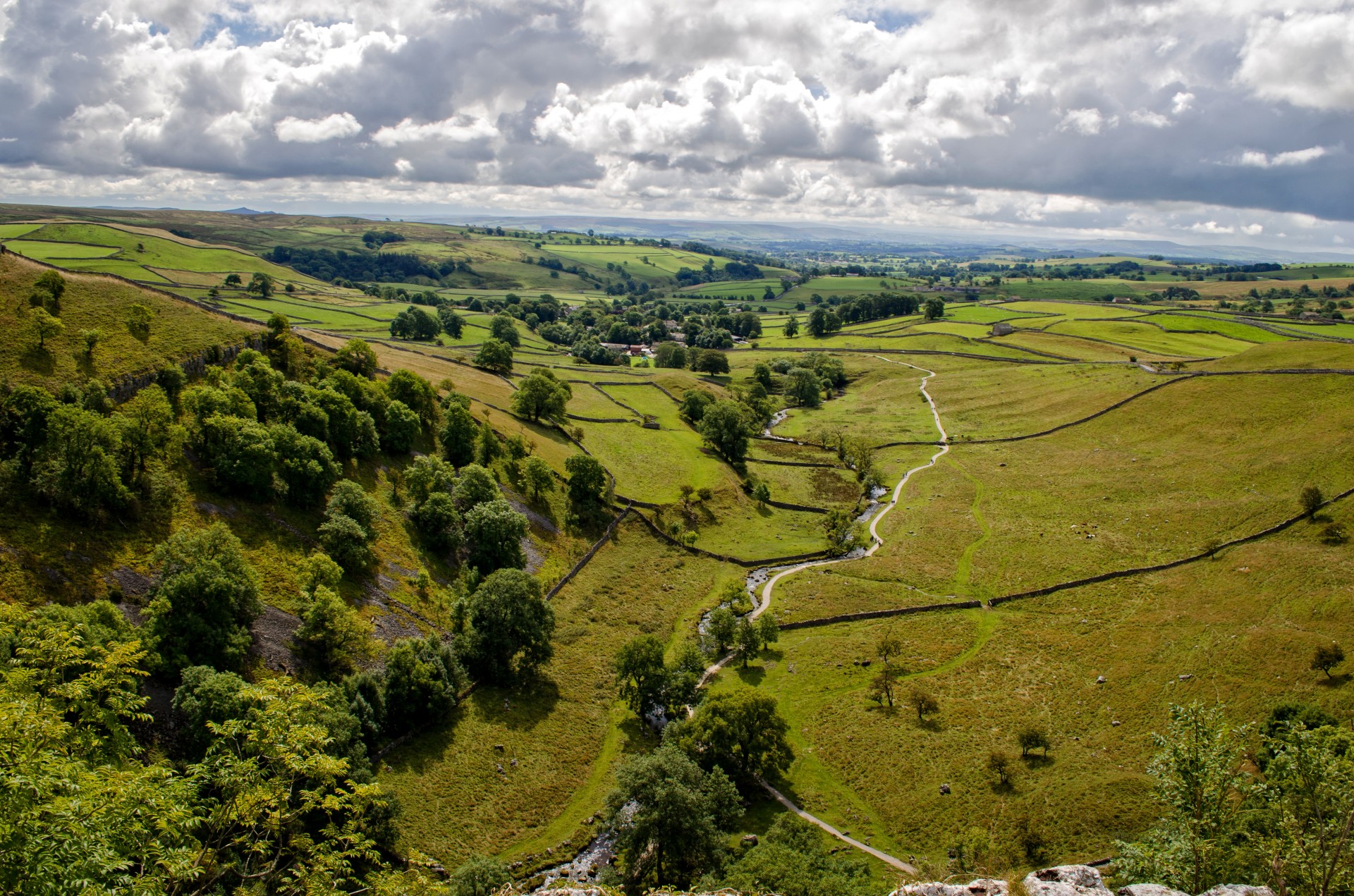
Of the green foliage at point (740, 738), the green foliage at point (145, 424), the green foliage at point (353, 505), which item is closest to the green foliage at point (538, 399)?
the green foliage at point (353, 505)

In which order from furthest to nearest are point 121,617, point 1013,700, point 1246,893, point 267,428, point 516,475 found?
point 516,475, point 267,428, point 1013,700, point 121,617, point 1246,893

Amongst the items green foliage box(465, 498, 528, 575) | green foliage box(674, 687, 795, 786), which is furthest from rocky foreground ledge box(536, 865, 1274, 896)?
green foliage box(465, 498, 528, 575)

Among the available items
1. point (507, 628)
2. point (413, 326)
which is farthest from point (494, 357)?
point (507, 628)

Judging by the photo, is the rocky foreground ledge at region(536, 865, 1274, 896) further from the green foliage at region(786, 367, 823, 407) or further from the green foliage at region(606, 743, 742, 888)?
the green foliage at region(786, 367, 823, 407)

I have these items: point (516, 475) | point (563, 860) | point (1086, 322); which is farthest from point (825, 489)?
point (1086, 322)

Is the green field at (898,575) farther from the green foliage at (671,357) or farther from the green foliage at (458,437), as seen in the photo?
the green foliage at (671,357)

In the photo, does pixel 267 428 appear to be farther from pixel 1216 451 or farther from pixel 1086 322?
pixel 1086 322

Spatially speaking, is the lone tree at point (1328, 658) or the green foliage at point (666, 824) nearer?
the green foliage at point (666, 824)
